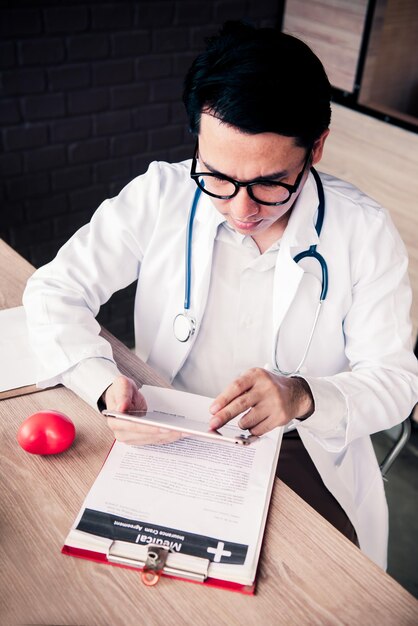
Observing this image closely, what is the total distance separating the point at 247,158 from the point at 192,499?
0.58m

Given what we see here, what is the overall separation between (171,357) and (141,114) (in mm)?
1464

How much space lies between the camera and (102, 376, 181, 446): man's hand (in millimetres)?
1006

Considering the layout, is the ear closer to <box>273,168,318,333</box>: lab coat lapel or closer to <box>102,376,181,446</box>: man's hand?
<box>273,168,318,333</box>: lab coat lapel

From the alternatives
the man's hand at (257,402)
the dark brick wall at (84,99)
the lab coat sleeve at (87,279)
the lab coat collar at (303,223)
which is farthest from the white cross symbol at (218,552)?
the dark brick wall at (84,99)

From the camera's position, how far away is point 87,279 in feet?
4.46

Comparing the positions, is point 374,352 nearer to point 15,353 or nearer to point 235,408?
point 235,408

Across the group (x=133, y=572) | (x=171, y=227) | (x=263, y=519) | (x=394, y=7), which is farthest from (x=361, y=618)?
(x=394, y=7)

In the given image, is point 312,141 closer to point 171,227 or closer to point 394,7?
point 171,227

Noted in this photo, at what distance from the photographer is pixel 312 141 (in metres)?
1.08

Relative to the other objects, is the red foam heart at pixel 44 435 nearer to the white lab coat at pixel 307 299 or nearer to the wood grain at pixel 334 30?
the white lab coat at pixel 307 299

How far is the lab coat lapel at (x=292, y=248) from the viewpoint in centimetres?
127

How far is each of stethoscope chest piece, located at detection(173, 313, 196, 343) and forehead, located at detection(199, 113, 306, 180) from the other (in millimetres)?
384

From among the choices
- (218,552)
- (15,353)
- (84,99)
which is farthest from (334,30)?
(218,552)

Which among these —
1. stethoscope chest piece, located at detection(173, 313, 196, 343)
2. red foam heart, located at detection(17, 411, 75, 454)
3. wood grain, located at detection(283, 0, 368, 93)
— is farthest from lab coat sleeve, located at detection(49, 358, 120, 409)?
wood grain, located at detection(283, 0, 368, 93)
